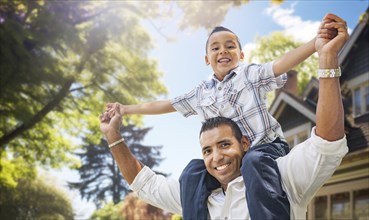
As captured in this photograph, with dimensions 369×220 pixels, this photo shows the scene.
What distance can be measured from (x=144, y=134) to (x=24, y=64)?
89.5ft

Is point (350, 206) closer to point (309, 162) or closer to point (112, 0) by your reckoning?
point (309, 162)

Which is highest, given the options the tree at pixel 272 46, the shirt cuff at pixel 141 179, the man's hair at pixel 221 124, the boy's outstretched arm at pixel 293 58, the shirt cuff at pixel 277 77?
the tree at pixel 272 46

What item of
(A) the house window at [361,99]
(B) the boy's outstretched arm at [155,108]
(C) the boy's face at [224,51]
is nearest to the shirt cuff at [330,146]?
(C) the boy's face at [224,51]

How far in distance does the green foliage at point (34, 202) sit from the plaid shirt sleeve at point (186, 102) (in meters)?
21.6

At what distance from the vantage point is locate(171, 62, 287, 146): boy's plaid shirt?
2229mm

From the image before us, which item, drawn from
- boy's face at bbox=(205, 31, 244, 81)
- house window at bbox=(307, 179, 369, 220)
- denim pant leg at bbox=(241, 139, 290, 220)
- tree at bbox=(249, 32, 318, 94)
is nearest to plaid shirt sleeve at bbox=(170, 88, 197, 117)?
boy's face at bbox=(205, 31, 244, 81)

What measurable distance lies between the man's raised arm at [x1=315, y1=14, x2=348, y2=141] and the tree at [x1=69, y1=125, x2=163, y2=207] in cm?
3760

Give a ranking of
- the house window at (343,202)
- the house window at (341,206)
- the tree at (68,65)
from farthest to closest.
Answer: the tree at (68,65) < the house window at (341,206) < the house window at (343,202)

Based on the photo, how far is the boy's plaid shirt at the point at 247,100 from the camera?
2.23 metres

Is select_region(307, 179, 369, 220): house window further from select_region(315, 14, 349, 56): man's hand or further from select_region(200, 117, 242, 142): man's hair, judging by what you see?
select_region(315, 14, 349, 56): man's hand

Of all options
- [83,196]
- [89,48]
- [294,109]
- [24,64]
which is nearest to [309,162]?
[294,109]

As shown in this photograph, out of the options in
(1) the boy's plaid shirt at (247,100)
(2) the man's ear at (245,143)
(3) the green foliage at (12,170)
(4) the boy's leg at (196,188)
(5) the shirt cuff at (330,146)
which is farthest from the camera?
(3) the green foliage at (12,170)

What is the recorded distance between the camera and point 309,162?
5.70 feet

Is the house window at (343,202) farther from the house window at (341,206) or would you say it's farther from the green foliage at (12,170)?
the green foliage at (12,170)
